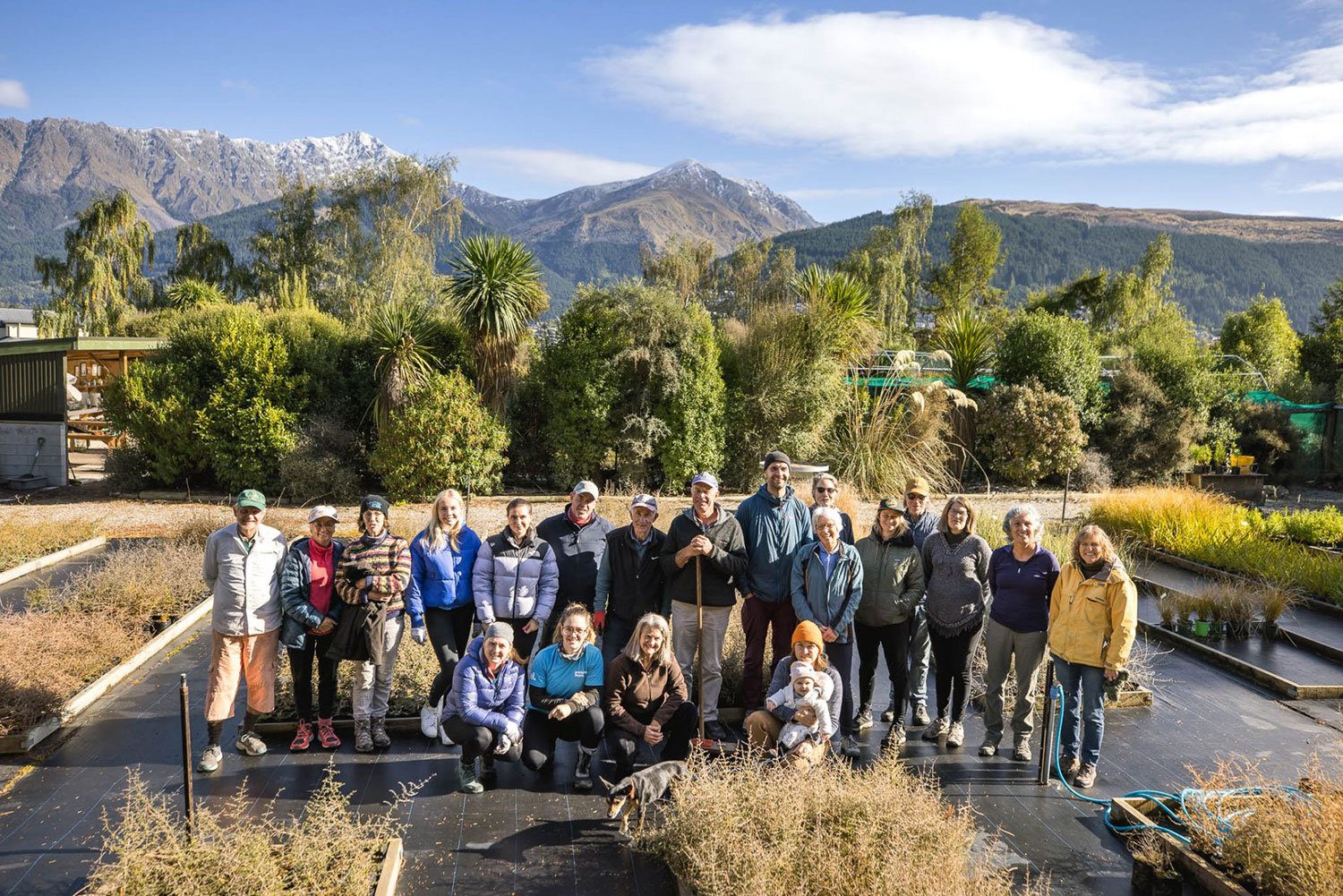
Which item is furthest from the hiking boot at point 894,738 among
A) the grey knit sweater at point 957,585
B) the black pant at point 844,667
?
the grey knit sweater at point 957,585

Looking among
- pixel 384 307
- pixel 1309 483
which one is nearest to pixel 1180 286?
pixel 1309 483

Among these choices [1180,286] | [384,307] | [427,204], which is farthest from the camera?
[1180,286]

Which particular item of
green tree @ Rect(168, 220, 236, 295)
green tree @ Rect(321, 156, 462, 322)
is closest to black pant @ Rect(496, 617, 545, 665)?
green tree @ Rect(321, 156, 462, 322)

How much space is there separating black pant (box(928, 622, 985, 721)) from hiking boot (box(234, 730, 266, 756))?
13.6 feet

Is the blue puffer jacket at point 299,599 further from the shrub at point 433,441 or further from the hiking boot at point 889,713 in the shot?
the shrub at point 433,441

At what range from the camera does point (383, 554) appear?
497 centimetres

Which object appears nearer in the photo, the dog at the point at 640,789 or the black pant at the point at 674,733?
the dog at the point at 640,789

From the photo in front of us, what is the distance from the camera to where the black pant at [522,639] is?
518 cm

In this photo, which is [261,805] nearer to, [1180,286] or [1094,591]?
[1094,591]

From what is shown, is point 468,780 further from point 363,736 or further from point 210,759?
point 210,759

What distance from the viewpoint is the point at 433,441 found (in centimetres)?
1338

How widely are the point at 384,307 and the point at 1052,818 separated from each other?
13.1 m

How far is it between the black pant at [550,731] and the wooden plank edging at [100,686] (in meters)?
2.16

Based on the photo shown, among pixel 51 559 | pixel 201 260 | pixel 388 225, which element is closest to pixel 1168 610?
pixel 51 559
